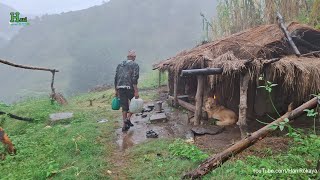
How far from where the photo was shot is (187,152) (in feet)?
19.0

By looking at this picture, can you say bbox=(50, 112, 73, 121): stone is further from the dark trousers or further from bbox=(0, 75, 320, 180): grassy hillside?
the dark trousers

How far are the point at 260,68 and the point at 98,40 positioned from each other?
47.9 m

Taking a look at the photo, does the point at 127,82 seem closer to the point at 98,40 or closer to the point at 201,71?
the point at 201,71

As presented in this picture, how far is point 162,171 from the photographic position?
17.2ft

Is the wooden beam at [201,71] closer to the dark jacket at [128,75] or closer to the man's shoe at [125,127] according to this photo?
the dark jacket at [128,75]

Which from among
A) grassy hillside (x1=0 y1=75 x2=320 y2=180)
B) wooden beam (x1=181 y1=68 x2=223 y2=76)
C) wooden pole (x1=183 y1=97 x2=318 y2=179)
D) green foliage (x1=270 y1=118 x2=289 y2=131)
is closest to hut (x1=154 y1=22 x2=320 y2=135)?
wooden beam (x1=181 y1=68 x2=223 y2=76)

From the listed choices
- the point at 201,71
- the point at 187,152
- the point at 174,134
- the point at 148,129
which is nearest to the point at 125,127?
the point at 148,129

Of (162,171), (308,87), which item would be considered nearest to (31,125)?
(162,171)

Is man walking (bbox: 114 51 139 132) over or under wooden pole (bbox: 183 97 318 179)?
over

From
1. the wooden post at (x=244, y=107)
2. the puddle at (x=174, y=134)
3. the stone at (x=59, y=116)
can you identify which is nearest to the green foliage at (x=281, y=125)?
the puddle at (x=174, y=134)

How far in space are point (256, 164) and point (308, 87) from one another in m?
3.34

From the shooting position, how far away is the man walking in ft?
27.2

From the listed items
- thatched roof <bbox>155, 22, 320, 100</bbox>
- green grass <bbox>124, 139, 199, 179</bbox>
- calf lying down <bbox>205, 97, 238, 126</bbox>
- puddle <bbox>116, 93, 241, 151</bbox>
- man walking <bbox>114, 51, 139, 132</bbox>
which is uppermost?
thatched roof <bbox>155, 22, 320, 100</bbox>

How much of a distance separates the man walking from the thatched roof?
223 cm
